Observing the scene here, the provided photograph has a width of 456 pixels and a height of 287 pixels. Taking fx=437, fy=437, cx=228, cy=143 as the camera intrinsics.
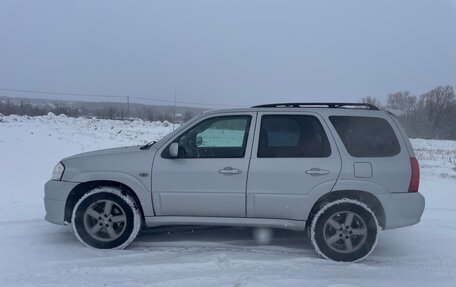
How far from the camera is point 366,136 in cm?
523

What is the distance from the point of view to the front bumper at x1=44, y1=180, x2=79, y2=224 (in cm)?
543

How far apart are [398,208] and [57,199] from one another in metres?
4.12

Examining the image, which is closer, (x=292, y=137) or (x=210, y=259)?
(x=210, y=259)

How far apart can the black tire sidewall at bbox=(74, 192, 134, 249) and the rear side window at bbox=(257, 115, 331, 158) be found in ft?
5.80

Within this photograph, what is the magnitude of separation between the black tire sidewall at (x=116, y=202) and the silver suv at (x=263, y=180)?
0.01 metres

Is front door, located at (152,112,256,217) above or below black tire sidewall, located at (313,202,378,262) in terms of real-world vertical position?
above

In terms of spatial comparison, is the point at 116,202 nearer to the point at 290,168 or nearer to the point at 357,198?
the point at 290,168

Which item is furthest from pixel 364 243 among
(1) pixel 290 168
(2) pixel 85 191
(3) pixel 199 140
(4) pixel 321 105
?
(2) pixel 85 191

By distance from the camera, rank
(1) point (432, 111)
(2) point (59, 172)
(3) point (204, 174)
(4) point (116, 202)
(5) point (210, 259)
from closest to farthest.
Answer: (5) point (210, 259), (3) point (204, 174), (4) point (116, 202), (2) point (59, 172), (1) point (432, 111)

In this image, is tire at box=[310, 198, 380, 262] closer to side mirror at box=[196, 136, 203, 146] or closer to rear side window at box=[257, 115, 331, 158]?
rear side window at box=[257, 115, 331, 158]

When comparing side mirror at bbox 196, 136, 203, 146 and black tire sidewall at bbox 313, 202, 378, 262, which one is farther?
side mirror at bbox 196, 136, 203, 146

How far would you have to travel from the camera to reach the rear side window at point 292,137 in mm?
5227

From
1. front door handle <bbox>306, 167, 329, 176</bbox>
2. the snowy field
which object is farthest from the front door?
front door handle <bbox>306, 167, 329, 176</bbox>

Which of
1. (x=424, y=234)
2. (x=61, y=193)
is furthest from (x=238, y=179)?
(x=424, y=234)
